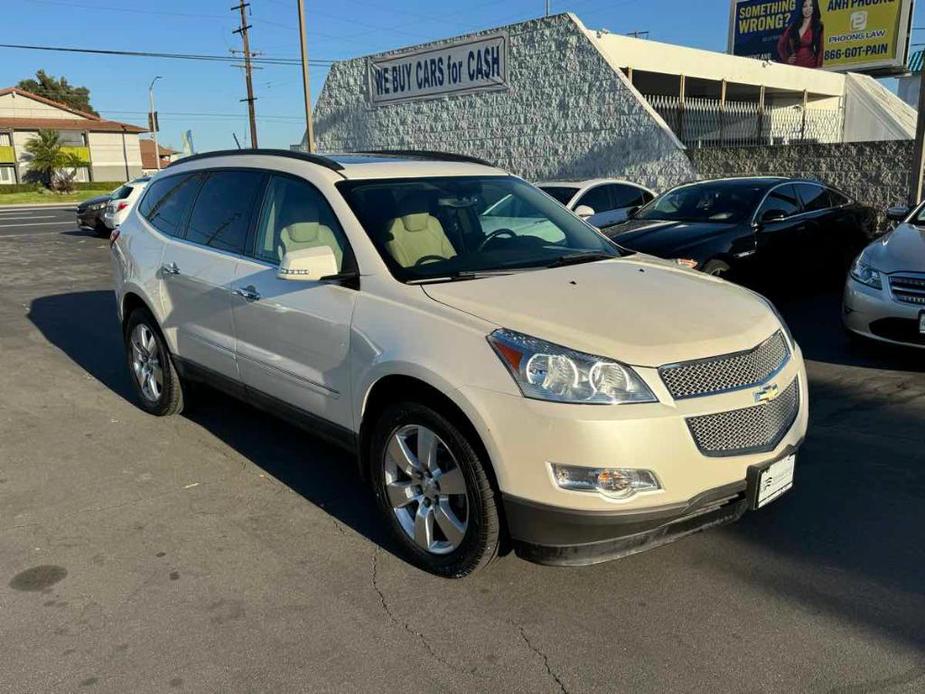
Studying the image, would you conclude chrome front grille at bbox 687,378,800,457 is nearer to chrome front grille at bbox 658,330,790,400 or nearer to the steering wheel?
chrome front grille at bbox 658,330,790,400

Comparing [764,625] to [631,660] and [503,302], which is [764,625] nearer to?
[631,660]

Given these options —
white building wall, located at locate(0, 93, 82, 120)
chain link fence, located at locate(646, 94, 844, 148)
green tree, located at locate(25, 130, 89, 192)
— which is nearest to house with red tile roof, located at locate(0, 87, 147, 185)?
white building wall, located at locate(0, 93, 82, 120)

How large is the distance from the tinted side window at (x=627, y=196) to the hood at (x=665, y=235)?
9.56 feet

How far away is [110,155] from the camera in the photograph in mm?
63281

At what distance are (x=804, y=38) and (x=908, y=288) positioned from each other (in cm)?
3259

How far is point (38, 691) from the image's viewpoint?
2705mm

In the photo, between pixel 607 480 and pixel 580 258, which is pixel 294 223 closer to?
pixel 580 258

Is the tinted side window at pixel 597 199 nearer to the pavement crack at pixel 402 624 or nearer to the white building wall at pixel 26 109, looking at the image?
the pavement crack at pixel 402 624

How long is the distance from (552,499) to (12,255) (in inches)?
670

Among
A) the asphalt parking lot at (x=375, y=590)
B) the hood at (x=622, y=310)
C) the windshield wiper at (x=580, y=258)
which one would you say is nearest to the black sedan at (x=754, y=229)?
the asphalt parking lot at (x=375, y=590)

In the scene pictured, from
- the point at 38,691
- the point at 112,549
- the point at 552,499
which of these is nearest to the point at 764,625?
the point at 552,499

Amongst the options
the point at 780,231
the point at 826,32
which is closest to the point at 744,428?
the point at 780,231

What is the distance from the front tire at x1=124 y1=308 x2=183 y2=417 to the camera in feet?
17.8

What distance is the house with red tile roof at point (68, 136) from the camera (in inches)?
2275
